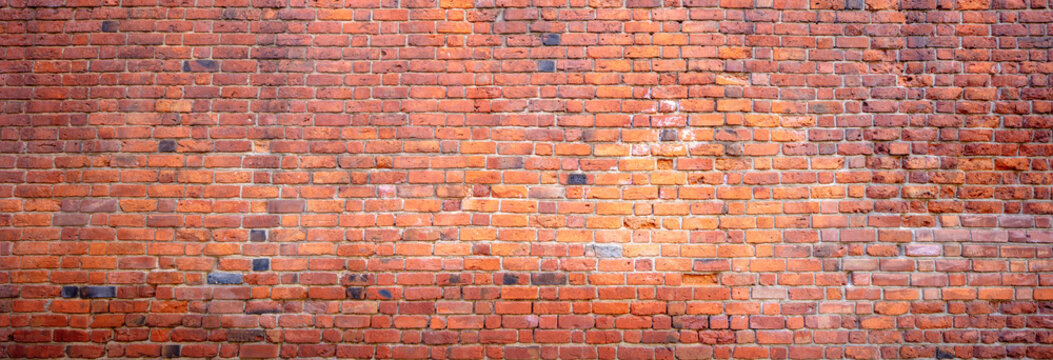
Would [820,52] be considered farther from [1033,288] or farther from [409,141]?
[409,141]

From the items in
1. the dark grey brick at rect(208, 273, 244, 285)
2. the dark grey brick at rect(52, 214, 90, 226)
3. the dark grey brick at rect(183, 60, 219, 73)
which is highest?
the dark grey brick at rect(183, 60, 219, 73)

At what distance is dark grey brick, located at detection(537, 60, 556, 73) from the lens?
2.75m

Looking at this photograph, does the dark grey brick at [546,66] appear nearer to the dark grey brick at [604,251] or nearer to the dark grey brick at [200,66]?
the dark grey brick at [604,251]

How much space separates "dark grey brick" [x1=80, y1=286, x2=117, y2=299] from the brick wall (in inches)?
0.4

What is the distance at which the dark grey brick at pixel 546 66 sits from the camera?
275cm

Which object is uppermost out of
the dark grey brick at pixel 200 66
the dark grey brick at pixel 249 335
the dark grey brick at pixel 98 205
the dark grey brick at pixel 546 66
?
the dark grey brick at pixel 546 66

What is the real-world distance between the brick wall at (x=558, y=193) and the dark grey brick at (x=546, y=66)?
2 centimetres

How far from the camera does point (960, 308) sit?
2.68 meters

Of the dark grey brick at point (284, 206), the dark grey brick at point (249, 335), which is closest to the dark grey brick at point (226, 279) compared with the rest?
the dark grey brick at point (249, 335)

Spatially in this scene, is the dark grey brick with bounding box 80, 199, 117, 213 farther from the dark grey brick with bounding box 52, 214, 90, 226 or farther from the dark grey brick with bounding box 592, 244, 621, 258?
the dark grey brick with bounding box 592, 244, 621, 258

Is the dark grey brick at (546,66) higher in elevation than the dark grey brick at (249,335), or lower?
higher

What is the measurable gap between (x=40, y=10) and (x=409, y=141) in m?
2.17

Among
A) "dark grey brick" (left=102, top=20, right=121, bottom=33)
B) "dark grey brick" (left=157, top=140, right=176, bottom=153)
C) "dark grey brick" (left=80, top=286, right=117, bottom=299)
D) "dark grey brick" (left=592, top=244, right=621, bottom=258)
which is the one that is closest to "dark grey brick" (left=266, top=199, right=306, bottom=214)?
"dark grey brick" (left=157, top=140, right=176, bottom=153)

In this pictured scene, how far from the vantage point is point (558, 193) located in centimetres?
271
